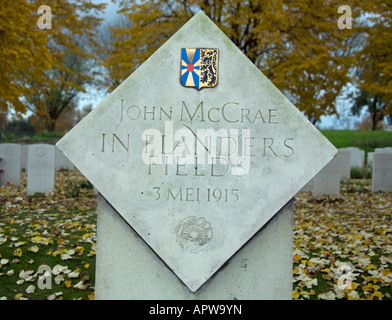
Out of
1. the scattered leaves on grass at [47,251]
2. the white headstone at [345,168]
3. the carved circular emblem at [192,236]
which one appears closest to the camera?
the carved circular emblem at [192,236]

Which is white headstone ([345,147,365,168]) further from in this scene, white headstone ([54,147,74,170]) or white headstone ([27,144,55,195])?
white headstone ([27,144,55,195])

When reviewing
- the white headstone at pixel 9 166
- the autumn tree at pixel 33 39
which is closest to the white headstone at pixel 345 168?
the autumn tree at pixel 33 39

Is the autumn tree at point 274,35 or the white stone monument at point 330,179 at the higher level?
the autumn tree at point 274,35

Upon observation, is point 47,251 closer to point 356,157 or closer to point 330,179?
point 330,179

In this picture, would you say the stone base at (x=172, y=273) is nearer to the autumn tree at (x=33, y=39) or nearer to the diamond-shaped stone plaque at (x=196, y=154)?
the diamond-shaped stone plaque at (x=196, y=154)

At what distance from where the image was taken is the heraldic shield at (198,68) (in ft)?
9.41

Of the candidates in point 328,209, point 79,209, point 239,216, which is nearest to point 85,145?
point 239,216

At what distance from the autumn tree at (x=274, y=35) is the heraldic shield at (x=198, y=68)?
933cm

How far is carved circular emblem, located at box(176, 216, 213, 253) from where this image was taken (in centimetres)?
281

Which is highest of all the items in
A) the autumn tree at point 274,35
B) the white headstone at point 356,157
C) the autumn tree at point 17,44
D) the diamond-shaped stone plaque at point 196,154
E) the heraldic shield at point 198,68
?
the autumn tree at point 274,35

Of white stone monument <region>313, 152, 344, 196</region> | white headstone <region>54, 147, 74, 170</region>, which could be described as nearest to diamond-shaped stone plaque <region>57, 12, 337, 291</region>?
white stone monument <region>313, 152, 344, 196</region>

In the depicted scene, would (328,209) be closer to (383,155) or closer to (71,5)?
(383,155)

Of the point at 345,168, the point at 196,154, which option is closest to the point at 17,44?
the point at 196,154

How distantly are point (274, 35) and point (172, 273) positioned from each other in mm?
10088
